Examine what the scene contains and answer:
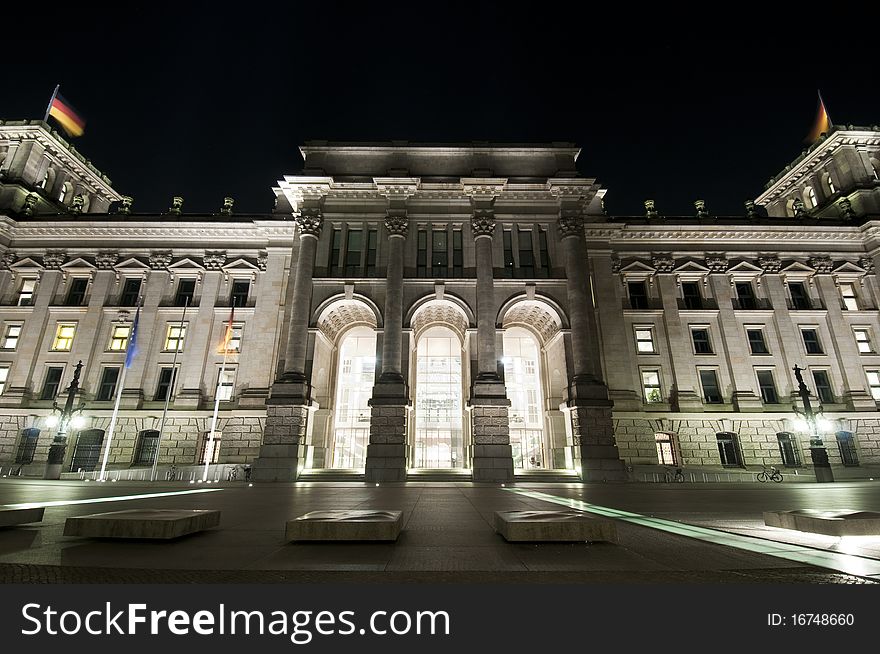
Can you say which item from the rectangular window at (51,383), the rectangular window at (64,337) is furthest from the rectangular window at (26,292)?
the rectangular window at (51,383)

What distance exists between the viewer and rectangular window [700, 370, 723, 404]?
114ft

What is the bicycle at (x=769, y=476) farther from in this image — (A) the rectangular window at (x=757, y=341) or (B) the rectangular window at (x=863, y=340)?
(B) the rectangular window at (x=863, y=340)

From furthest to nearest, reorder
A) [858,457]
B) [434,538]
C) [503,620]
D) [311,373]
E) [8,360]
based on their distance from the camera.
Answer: [8,360] → [858,457] → [311,373] → [434,538] → [503,620]

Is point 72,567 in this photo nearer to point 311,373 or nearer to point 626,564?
point 626,564

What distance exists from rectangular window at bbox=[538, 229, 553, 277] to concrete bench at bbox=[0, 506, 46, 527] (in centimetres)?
3111

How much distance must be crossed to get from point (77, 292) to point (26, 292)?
445 centimetres

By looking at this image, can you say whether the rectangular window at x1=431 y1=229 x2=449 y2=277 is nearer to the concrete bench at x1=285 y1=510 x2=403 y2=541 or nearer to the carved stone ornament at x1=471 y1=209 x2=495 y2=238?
the carved stone ornament at x1=471 y1=209 x2=495 y2=238

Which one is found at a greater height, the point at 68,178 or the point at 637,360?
the point at 68,178

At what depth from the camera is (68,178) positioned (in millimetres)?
47312

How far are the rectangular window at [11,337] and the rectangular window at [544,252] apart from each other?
142 feet

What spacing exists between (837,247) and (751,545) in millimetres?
47588

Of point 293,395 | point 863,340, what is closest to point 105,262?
point 293,395

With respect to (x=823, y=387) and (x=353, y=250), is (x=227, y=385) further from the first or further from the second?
(x=823, y=387)

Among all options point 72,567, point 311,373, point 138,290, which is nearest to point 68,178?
point 138,290
